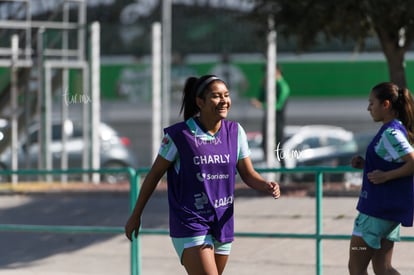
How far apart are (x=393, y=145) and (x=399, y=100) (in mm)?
337

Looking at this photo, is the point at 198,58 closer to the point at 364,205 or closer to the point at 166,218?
the point at 166,218

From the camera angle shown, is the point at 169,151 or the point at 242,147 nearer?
the point at 169,151

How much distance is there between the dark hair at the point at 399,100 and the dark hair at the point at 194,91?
1.13 meters

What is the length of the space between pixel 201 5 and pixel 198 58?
2060 mm

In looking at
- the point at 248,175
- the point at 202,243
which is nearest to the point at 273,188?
the point at 248,175

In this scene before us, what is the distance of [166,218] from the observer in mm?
12414

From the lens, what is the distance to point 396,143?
21.6 ft

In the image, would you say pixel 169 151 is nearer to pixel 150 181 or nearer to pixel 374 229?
pixel 150 181

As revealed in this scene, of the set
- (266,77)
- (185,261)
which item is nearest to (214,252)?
(185,261)

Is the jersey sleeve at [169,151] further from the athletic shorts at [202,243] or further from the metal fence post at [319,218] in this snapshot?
the metal fence post at [319,218]

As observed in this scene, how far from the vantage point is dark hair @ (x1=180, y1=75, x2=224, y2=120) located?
632cm

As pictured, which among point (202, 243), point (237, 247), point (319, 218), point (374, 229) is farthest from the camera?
point (237, 247)

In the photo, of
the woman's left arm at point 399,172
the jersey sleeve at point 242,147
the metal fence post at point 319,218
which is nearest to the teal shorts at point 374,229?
the woman's left arm at point 399,172

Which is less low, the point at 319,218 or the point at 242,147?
the point at 242,147
